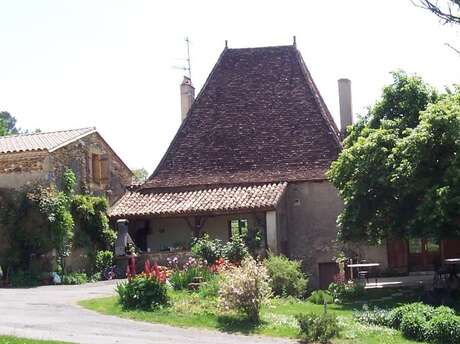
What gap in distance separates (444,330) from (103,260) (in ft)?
50.1

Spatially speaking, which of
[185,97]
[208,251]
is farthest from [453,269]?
[185,97]

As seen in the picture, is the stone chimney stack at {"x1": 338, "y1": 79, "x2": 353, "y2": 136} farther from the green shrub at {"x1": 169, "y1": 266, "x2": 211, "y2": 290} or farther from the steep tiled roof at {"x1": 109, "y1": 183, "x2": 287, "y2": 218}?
the green shrub at {"x1": 169, "y1": 266, "x2": 211, "y2": 290}

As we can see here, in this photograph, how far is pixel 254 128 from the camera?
2953 cm

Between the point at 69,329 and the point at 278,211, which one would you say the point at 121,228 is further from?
the point at 69,329

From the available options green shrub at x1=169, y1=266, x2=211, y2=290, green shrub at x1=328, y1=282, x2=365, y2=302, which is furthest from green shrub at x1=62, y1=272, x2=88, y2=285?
green shrub at x1=328, y1=282, x2=365, y2=302

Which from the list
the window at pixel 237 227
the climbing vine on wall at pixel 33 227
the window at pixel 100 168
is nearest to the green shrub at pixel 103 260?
the climbing vine on wall at pixel 33 227

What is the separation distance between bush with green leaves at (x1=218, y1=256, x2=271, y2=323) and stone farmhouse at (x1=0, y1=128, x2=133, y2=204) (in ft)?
36.2

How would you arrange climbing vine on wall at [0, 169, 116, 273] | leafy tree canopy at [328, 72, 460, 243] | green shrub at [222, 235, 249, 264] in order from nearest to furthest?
leafy tree canopy at [328, 72, 460, 243] < green shrub at [222, 235, 249, 264] < climbing vine on wall at [0, 169, 116, 273]

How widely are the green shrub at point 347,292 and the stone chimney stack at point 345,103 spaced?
10.5 meters

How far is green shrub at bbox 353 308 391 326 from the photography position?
15863 millimetres

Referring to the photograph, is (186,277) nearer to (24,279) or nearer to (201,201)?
(24,279)

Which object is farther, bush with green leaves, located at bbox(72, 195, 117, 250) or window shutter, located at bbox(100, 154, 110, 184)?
window shutter, located at bbox(100, 154, 110, 184)

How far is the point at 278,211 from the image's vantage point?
85.7 ft

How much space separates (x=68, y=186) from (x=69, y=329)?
12.3 meters
